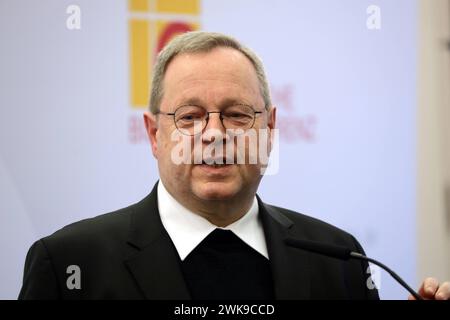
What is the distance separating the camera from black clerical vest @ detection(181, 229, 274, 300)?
155cm

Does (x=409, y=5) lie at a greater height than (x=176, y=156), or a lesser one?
greater

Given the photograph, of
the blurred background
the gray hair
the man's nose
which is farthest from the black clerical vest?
the blurred background

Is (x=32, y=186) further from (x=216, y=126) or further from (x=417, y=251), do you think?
(x=417, y=251)

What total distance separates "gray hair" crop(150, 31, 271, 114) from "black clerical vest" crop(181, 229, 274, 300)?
407 millimetres

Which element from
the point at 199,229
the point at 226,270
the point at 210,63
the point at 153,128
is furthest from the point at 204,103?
the point at 226,270

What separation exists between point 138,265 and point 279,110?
114 cm

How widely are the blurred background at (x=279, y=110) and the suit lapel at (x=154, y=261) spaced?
0.78 m

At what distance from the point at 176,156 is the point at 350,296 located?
599 millimetres

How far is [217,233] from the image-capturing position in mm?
1664

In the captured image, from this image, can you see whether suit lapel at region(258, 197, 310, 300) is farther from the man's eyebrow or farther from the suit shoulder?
the man's eyebrow

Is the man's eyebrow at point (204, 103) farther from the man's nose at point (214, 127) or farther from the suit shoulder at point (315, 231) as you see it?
the suit shoulder at point (315, 231)

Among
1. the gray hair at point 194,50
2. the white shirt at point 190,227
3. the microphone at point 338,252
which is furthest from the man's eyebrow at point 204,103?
the microphone at point 338,252

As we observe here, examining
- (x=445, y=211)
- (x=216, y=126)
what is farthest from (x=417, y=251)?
(x=216, y=126)
